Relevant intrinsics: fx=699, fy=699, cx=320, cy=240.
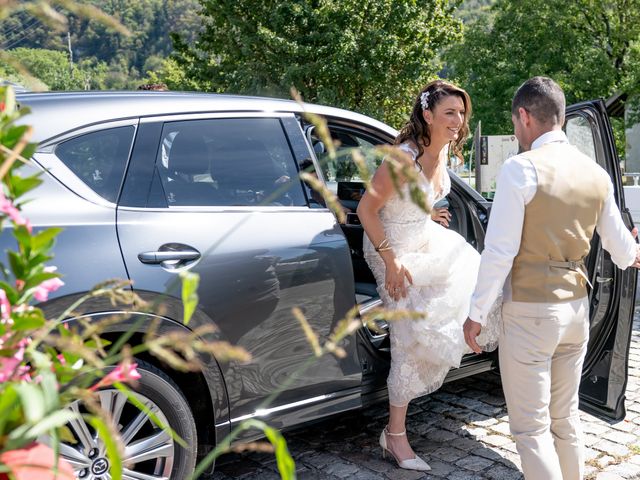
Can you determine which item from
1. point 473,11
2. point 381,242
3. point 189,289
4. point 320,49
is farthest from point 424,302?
point 473,11

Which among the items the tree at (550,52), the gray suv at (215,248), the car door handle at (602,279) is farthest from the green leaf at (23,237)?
the tree at (550,52)

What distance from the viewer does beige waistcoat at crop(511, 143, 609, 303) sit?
2.79m

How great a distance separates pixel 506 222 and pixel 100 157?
1.68 metres

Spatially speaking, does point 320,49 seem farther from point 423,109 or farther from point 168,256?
point 168,256

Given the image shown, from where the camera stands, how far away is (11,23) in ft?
3.30

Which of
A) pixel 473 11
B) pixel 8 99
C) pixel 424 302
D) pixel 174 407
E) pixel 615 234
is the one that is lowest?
pixel 174 407

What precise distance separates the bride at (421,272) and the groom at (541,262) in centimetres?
55

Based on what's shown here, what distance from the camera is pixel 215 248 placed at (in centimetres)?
298

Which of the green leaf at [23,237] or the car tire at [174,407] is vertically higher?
the green leaf at [23,237]

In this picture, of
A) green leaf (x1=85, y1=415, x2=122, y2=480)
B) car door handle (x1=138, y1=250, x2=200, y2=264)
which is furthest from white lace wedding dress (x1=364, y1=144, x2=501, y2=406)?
green leaf (x1=85, y1=415, x2=122, y2=480)

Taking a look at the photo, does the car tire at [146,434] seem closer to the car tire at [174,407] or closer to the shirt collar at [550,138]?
the car tire at [174,407]

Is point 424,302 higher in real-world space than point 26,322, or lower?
lower

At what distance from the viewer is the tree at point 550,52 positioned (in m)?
26.0

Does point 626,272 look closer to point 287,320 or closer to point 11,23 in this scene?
point 287,320
